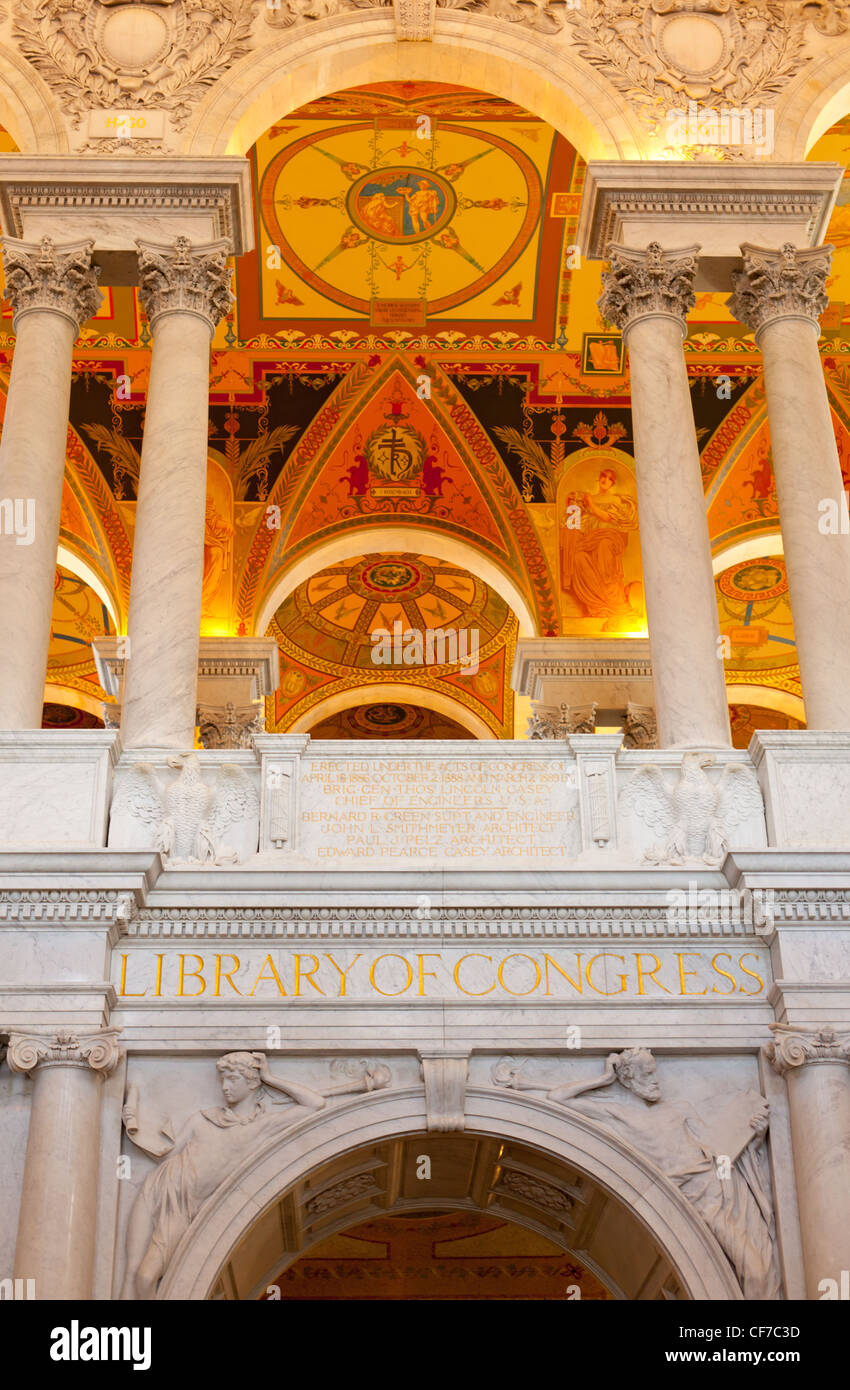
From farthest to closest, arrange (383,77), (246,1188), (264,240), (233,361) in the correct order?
(233,361) → (264,240) → (383,77) → (246,1188)

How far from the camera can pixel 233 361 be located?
17688 mm

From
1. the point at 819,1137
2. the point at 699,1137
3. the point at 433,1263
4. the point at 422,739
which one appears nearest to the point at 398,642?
the point at 433,1263

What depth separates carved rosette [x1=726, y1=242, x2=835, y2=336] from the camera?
1166cm

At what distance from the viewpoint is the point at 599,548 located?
1806 cm

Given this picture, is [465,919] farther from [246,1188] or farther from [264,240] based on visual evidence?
[264,240]

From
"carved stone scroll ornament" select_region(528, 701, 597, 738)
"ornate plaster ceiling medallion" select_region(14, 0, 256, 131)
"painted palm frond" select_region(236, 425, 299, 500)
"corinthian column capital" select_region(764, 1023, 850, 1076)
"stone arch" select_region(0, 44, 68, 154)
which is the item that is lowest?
"corinthian column capital" select_region(764, 1023, 850, 1076)

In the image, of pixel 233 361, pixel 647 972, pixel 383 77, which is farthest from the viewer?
pixel 233 361

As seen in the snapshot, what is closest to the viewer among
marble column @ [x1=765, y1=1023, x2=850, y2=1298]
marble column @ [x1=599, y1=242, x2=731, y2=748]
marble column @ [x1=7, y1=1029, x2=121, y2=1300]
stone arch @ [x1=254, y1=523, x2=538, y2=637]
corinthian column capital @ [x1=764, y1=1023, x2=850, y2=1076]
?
marble column @ [x1=7, y1=1029, x2=121, y2=1300]

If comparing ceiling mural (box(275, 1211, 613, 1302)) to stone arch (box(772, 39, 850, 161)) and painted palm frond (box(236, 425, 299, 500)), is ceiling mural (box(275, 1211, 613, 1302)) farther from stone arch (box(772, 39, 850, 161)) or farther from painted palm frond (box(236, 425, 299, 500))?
stone arch (box(772, 39, 850, 161))

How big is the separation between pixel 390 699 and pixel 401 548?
4319mm

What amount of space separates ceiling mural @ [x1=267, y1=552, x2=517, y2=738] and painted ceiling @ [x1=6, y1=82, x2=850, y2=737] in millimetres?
3079

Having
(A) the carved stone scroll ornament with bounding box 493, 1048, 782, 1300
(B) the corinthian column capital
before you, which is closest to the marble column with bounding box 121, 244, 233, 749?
(A) the carved stone scroll ornament with bounding box 493, 1048, 782, 1300
